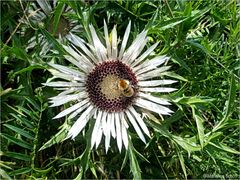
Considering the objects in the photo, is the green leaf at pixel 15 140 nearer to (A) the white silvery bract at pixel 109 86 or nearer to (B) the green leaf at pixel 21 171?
(B) the green leaf at pixel 21 171

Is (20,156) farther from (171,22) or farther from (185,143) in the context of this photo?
(171,22)

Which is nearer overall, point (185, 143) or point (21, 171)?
point (185, 143)

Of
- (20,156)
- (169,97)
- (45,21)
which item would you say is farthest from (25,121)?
(169,97)

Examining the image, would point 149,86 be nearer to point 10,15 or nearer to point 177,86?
point 177,86

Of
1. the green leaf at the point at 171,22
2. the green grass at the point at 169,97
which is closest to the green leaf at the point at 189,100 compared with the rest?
the green grass at the point at 169,97

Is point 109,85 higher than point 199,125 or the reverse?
higher

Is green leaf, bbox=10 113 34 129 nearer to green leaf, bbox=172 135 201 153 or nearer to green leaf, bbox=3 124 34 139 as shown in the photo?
green leaf, bbox=3 124 34 139
